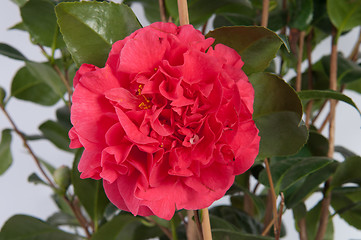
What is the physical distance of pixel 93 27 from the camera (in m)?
0.44

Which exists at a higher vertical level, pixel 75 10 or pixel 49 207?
pixel 75 10

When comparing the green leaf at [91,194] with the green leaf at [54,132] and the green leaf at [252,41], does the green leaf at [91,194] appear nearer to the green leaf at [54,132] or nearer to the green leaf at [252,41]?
the green leaf at [54,132]

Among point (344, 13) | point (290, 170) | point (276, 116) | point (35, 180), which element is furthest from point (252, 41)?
point (35, 180)

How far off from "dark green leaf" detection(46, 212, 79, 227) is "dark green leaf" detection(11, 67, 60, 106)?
0.26 meters

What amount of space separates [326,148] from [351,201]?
0.15 metres

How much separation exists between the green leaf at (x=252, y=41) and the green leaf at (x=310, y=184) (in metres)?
0.28

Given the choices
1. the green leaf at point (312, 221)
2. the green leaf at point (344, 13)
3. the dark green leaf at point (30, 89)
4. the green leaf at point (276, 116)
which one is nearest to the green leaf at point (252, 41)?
the green leaf at point (276, 116)

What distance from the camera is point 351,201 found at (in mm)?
780

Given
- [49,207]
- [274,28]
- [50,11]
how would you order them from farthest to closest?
1. [49,207]
2. [274,28]
3. [50,11]

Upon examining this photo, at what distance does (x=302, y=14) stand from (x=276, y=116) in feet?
1.01

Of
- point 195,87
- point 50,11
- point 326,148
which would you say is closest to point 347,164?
point 326,148

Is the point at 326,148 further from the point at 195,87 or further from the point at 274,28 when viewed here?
the point at 195,87

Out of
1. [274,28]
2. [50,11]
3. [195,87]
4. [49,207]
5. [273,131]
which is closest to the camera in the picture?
[195,87]

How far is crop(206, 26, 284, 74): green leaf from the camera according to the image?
0.43 m
